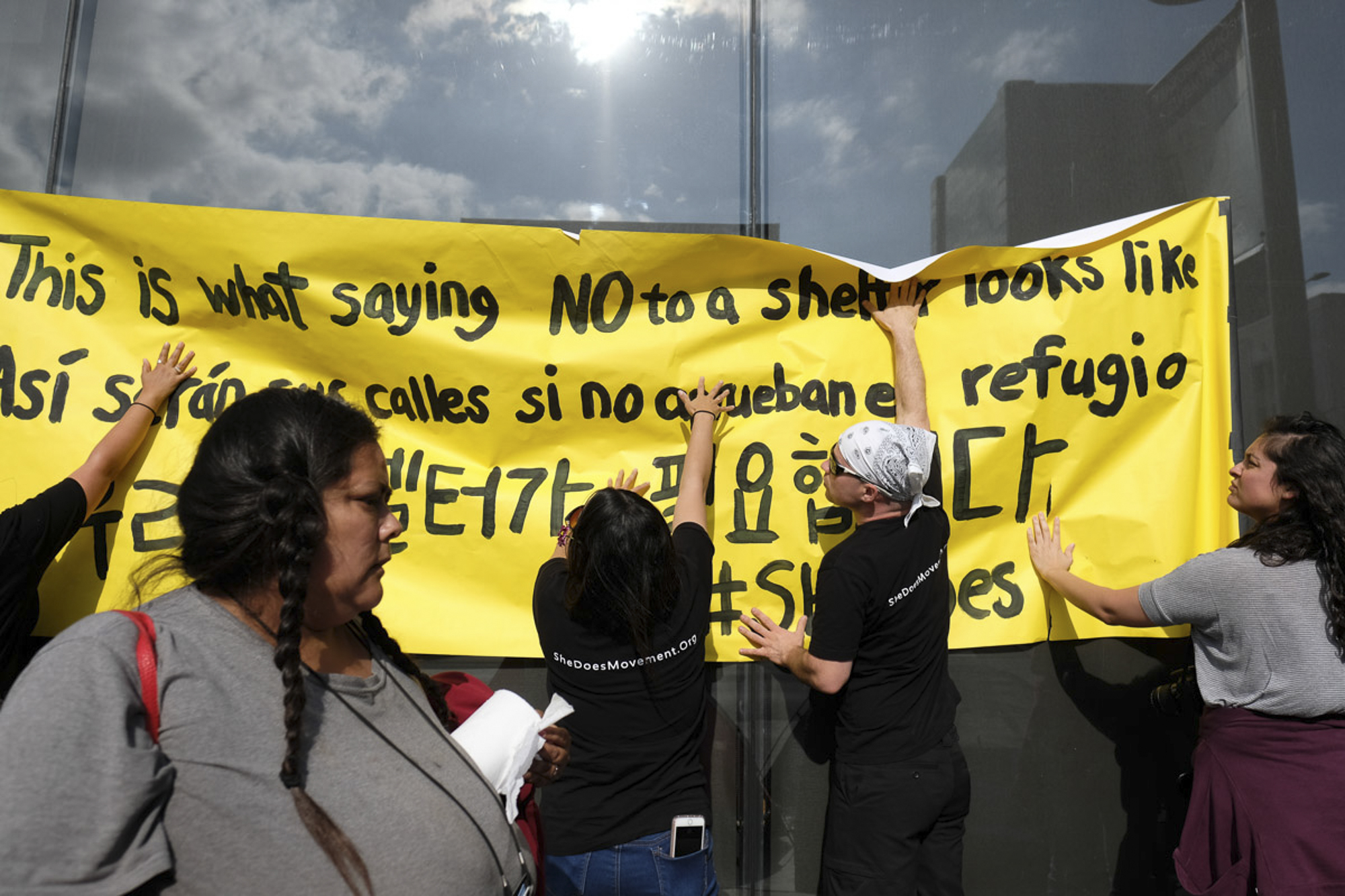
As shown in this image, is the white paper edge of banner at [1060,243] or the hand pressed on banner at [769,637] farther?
the white paper edge of banner at [1060,243]

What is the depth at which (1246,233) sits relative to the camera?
327 centimetres

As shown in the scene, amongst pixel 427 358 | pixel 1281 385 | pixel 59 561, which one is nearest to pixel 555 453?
pixel 427 358

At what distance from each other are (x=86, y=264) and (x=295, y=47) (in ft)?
3.97

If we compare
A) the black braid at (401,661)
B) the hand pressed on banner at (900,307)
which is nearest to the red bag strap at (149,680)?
the black braid at (401,661)

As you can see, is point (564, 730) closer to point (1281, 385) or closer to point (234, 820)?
point (234, 820)

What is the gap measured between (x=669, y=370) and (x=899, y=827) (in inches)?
64.2

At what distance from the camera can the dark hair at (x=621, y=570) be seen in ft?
7.09

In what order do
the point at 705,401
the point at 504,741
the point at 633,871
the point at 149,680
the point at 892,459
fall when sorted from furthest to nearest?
the point at 705,401 → the point at 892,459 → the point at 633,871 → the point at 504,741 → the point at 149,680

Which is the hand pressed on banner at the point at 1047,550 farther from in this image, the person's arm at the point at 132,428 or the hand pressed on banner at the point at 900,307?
the person's arm at the point at 132,428

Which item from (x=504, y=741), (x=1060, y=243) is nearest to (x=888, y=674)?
(x=504, y=741)

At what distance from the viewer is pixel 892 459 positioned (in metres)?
2.53

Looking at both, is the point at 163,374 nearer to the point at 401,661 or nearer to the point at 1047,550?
the point at 401,661

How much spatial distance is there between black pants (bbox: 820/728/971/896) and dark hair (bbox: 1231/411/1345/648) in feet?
3.46

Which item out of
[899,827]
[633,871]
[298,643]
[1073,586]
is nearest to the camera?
[298,643]
